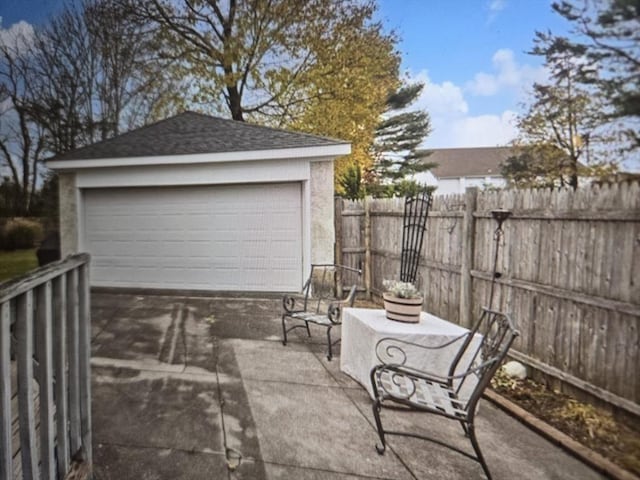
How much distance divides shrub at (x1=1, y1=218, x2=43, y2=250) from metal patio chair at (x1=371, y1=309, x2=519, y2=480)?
10.4 ft

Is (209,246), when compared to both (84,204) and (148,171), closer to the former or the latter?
(148,171)

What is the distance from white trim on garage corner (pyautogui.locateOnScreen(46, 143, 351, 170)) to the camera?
19.4 feet

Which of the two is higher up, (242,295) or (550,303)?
(550,303)

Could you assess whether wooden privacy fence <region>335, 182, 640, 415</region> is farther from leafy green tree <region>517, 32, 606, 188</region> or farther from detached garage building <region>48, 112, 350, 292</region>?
detached garage building <region>48, 112, 350, 292</region>

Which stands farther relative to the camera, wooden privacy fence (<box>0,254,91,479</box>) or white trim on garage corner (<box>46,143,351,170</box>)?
white trim on garage corner (<box>46,143,351,170</box>)

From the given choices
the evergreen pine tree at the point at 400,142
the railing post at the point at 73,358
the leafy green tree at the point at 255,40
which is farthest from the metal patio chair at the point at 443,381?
the evergreen pine tree at the point at 400,142

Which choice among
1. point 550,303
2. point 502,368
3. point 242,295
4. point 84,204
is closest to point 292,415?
point 502,368

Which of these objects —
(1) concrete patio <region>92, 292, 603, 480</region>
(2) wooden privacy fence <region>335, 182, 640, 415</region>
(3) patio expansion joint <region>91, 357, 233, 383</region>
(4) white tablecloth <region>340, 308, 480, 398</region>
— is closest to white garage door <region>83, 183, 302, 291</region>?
(1) concrete patio <region>92, 292, 603, 480</region>

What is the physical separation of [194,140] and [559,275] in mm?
6252

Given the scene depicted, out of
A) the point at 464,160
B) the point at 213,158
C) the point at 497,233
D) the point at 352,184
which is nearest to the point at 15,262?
the point at 213,158

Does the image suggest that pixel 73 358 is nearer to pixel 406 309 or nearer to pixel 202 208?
pixel 406 309

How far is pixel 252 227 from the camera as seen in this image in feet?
20.7

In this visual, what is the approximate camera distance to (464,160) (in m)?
11.9

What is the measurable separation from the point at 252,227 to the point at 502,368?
4493 mm
